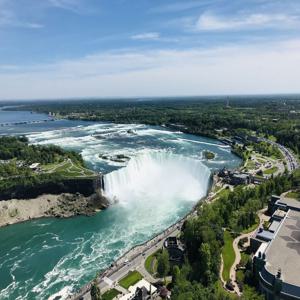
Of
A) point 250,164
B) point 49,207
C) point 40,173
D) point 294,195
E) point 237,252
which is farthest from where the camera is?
point 250,164

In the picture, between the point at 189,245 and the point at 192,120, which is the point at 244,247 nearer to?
the point at 189,245

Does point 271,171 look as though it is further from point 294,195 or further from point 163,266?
point 163,266

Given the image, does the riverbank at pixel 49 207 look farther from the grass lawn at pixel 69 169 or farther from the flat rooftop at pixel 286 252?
the flat rooftop at pixel 286 252

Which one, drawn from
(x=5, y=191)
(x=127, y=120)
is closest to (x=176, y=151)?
(x=5, y=191)

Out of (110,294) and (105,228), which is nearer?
(110,294)

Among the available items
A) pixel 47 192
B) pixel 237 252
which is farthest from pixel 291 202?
pixel 47 192
